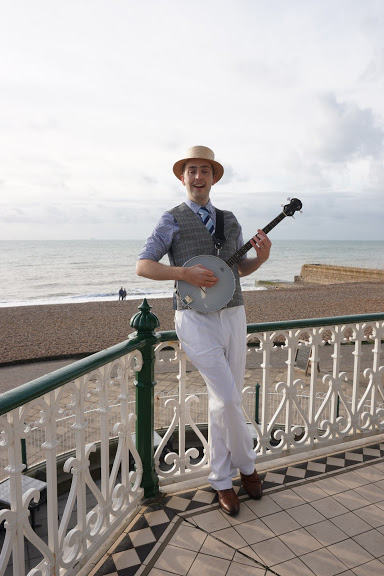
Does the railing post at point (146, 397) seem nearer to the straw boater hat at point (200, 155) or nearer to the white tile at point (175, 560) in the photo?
the white tile at point (175, 560)

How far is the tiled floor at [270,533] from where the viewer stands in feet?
7.30

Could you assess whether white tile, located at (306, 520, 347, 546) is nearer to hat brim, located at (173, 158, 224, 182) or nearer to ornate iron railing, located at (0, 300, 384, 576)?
ornate iron railing, located at (0, 300, 384, 576)

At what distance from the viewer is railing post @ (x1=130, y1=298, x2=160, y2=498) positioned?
2719 millimetres

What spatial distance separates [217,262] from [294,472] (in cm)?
171

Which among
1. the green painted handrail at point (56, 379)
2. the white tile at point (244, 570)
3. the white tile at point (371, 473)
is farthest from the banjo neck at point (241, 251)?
the white tile at point (371, 473)

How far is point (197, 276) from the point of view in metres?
2.46

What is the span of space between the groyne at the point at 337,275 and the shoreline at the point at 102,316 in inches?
448

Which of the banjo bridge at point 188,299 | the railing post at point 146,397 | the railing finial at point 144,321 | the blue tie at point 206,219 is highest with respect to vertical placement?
the blue tie at point 206,219

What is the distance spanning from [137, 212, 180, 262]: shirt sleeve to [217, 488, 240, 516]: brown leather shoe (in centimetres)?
151

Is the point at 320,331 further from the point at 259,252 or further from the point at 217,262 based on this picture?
the point at 217,262

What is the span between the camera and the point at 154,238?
253 cm

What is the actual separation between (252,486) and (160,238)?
1701mm

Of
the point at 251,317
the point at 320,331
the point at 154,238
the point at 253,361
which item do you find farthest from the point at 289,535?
the point at 251,317

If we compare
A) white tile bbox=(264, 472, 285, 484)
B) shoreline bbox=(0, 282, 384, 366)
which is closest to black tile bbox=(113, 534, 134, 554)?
white tile bbox=(264, 472, 285, 484)
